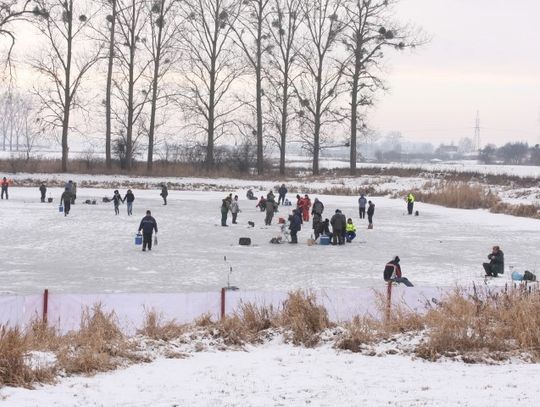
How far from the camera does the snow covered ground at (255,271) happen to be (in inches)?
244

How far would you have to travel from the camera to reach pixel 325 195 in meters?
41.3

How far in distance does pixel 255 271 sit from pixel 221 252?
3.18m

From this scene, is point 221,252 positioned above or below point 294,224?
below

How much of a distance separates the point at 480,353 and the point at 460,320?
0.58 metres

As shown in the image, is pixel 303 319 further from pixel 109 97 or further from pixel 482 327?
pixel 109 97

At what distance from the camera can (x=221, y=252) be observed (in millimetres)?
18734

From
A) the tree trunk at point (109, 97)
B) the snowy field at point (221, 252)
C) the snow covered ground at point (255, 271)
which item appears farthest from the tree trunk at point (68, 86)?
the snowy field at point (221, 252)

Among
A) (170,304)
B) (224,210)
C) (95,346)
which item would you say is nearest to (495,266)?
(170,304)

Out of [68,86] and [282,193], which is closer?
[282,193]

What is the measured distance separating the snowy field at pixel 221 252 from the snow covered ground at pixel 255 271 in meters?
0.04

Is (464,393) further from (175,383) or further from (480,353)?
(175,383)

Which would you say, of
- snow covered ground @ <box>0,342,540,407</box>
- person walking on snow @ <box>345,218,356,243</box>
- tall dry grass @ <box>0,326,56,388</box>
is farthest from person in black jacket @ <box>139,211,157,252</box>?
tall dry grass @ <box>0,326,56,388</box>

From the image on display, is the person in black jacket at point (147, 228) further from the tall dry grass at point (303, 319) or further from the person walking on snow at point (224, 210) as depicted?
the tall dry grass at point (303, 319)

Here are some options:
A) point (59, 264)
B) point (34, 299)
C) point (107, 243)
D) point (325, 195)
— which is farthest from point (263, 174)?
point (34, 299)
